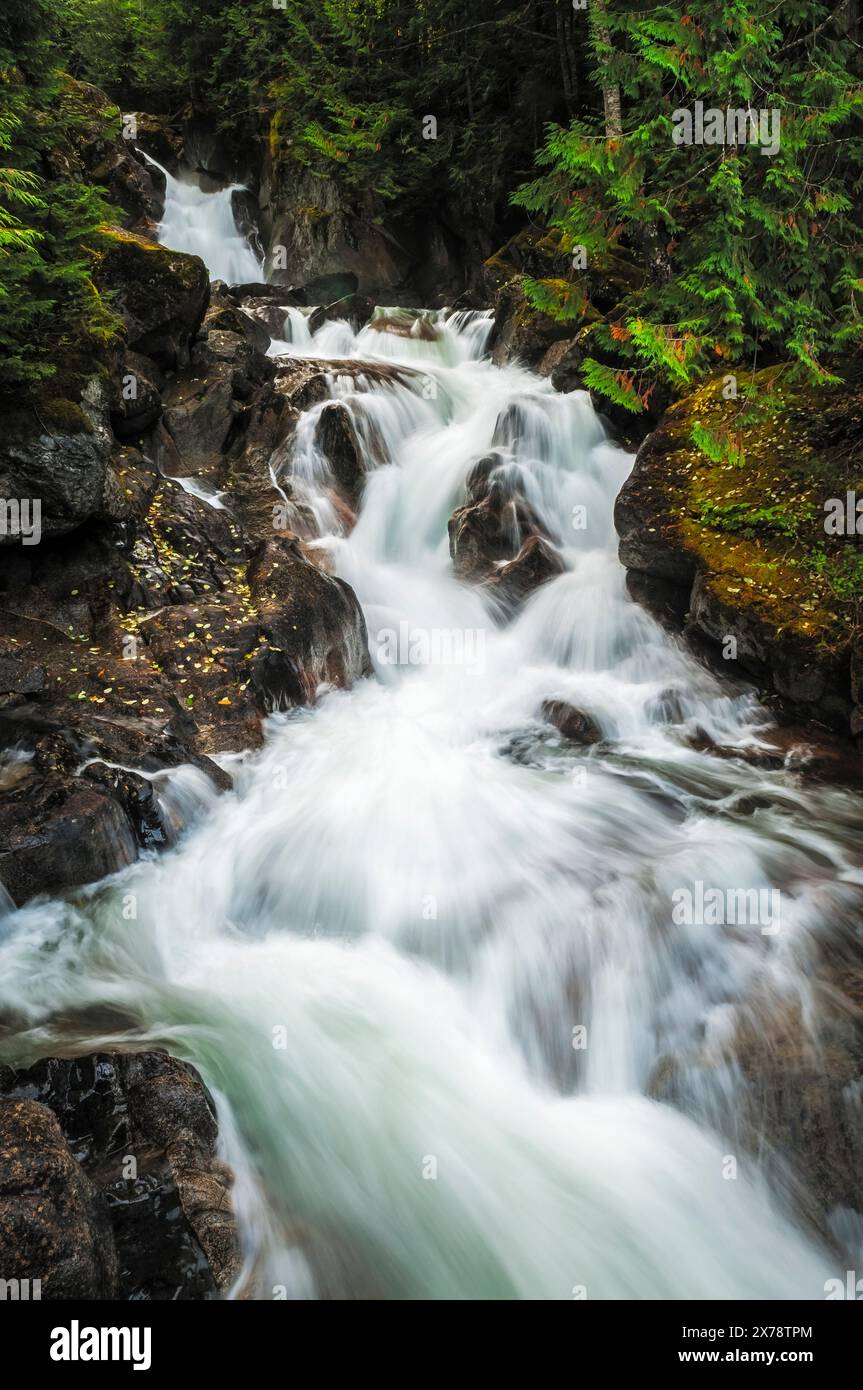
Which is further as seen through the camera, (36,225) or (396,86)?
(396,86)

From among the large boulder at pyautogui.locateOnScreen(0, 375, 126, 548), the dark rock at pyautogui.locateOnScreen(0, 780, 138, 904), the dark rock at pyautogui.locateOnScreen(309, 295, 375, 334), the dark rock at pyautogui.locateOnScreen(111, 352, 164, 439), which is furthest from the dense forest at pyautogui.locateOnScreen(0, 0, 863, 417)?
the dark rock at pyautogui.locateOnScreen(309, 295, 375, 334)

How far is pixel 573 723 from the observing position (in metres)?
8.12

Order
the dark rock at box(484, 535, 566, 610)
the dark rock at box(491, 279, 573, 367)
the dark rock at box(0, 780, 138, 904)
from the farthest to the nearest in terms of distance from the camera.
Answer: the dark rock at box(491, 279, 573, 367) → the dark rock at box(484, 535, 566, 610) → the dark rock at box(0, 780, 138, 904)

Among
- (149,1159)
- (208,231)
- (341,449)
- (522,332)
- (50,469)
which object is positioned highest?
(208,231)

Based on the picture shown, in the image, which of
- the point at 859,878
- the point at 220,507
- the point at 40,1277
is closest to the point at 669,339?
the point at 859,878

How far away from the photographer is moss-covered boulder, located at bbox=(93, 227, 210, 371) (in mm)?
10188

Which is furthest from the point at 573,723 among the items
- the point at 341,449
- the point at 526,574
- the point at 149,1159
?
the point at 341,449

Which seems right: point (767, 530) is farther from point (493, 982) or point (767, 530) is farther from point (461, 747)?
point (493, 982)

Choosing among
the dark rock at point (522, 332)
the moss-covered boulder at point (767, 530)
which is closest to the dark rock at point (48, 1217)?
the moss-covered boulder at point (767, 530)

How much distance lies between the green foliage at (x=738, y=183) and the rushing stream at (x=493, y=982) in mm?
3322

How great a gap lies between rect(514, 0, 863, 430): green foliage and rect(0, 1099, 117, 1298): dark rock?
23.3ft

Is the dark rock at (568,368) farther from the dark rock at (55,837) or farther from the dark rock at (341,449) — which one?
the dark rock at (55,837)

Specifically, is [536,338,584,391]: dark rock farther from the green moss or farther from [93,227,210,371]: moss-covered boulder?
[93,227,210,371]: moss-covered boulder

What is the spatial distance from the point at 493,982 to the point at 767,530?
5.40 meters
